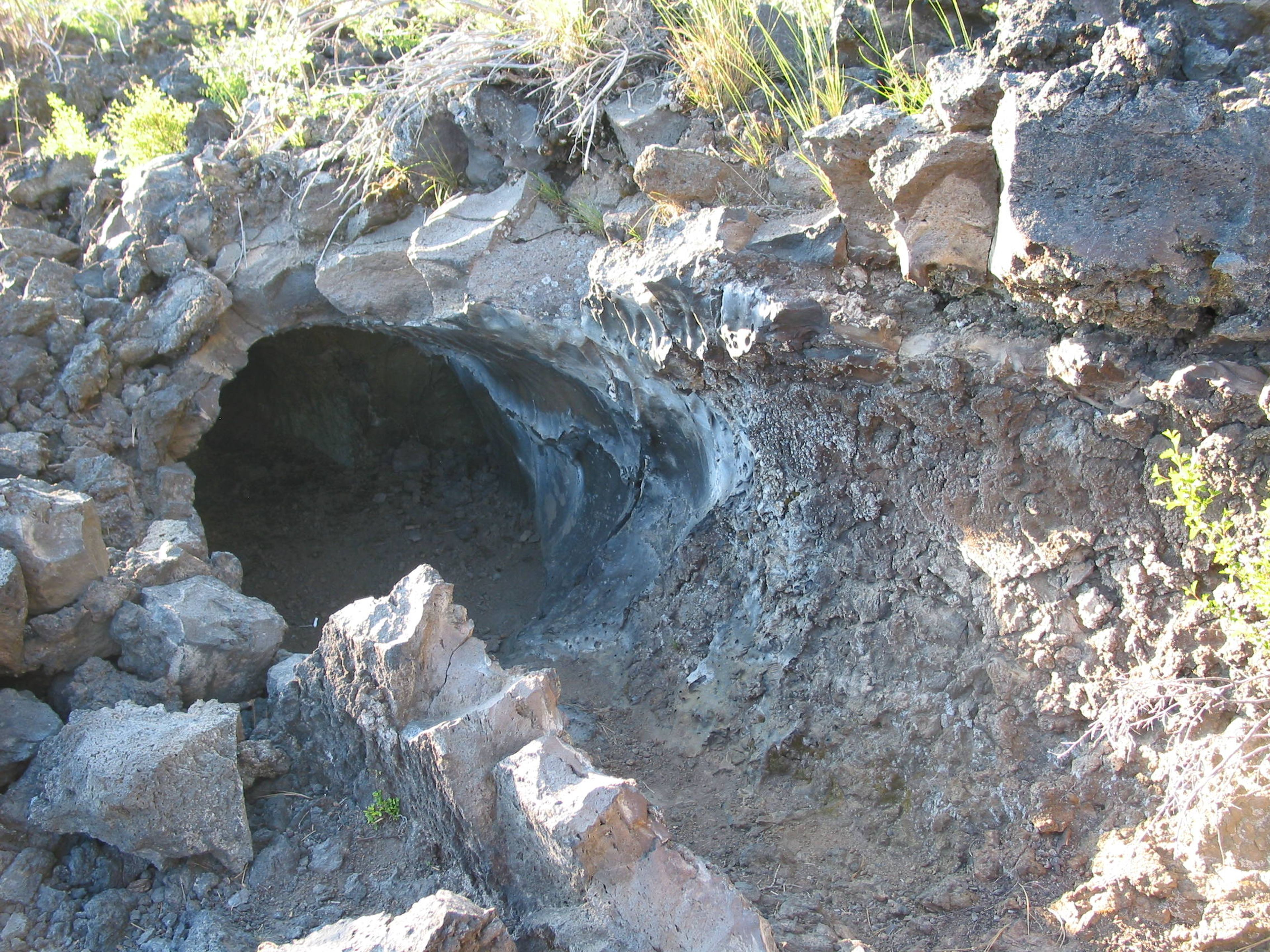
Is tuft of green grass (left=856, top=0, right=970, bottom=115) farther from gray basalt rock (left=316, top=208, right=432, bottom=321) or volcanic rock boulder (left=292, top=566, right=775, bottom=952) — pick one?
gray basalt rock (left=316, top=208, right=432, bottom=321)

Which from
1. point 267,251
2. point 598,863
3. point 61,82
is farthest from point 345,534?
point 598,863

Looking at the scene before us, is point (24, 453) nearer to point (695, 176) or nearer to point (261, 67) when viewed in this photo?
point (261, 67)

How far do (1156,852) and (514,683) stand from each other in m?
1.82

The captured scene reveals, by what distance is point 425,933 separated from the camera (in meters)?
2.12

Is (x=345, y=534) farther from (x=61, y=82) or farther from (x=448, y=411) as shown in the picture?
(x=61, y=82)

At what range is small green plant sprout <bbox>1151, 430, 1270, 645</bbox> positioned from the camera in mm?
2322

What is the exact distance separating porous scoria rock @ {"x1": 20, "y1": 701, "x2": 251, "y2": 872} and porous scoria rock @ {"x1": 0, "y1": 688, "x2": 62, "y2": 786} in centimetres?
10

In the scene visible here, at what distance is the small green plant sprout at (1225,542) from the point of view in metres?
2.32

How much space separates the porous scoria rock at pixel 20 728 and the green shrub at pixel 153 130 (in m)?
3.23

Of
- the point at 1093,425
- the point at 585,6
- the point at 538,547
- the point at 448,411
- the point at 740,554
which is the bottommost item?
the point at 538,547

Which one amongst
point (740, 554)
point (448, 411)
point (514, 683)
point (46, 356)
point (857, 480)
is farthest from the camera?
point (448, 411)

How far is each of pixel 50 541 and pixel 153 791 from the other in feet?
4.06

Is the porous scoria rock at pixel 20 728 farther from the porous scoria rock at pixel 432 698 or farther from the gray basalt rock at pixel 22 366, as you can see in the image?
the gray basalt rock at pixel 22 366

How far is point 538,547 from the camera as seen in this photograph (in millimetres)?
6418
